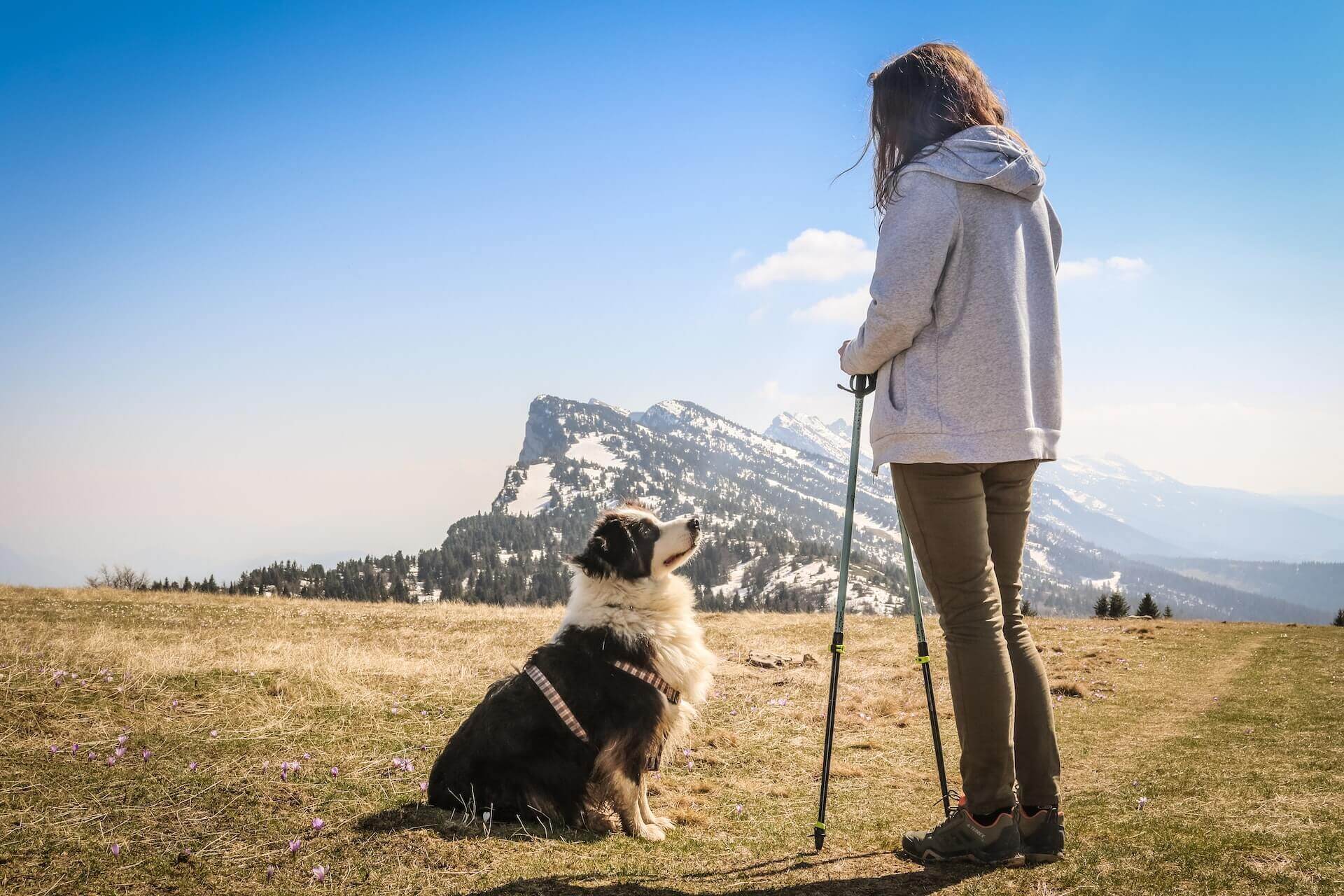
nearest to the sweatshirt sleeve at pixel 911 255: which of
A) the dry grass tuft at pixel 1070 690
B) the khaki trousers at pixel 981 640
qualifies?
the khaki trousers at pixel 981 640

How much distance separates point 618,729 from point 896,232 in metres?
3.49

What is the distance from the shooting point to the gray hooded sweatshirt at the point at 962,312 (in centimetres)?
358

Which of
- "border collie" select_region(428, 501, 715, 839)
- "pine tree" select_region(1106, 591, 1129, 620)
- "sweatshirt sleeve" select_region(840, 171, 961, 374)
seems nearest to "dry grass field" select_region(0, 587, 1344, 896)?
"border collie" select_region(428, 501, 715, 839)

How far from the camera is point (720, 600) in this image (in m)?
142

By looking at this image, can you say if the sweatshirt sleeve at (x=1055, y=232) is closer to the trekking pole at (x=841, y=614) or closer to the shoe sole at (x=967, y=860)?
the trekking pole at (x=841, y=614)

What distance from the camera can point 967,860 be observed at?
371cm

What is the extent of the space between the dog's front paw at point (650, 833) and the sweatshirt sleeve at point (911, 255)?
3383 millimetres

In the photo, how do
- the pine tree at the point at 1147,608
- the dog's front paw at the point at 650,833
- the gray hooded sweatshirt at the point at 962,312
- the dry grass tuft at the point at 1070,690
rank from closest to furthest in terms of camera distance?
the gray hooded sweatshirt at the point at 962,312 → the dog's front paw at the point at 650,833 → the dry grass tuft at the point at 1070,690 → the pine tree at the point at 1147,608

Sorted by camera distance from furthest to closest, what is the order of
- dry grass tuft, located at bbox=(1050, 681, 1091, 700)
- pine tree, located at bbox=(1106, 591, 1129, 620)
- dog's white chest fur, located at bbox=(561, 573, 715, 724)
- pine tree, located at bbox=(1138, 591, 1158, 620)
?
pine tree, located at bbox=(1106, 591, 1129, 620) < pine tree, located at bbox=(1138, 591, 1158, 620) < dry grass tuft, located at bbox=(1050, 681, 1091, 700) < dog's white chest fur, located at bbox=(561, 573, 715, 724)

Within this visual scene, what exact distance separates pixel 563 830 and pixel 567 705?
0.79 metres

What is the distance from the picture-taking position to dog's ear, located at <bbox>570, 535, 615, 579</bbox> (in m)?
5.46

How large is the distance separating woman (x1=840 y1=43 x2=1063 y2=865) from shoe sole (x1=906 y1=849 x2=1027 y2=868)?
13 millimetres


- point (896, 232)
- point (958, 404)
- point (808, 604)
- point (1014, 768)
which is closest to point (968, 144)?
point (896, 232)

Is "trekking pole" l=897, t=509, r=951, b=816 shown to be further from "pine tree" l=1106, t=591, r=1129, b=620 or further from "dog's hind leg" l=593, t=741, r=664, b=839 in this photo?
"pine tree" l=1106, t=591, r=1129, b=620
